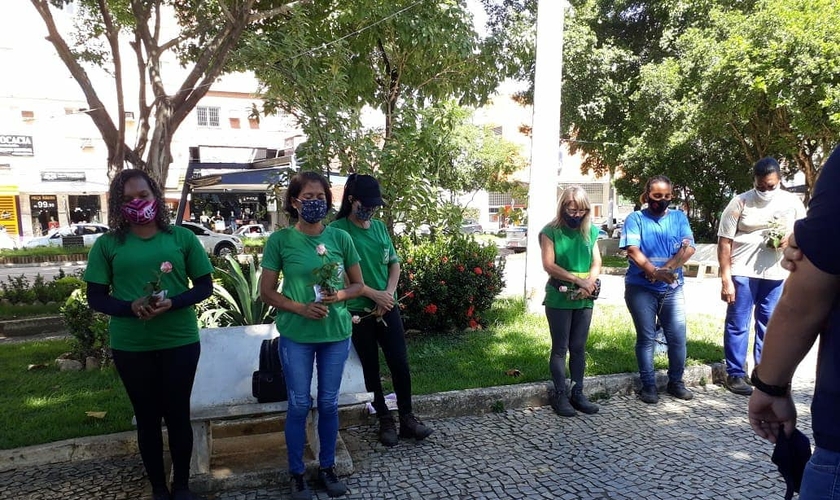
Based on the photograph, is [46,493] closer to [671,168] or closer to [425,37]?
[425,37]

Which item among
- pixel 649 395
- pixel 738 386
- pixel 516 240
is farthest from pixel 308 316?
pixel 516 240

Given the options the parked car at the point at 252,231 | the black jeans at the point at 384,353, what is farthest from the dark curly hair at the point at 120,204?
the parked car at the point at 252,231

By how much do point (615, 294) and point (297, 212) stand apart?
864 cm

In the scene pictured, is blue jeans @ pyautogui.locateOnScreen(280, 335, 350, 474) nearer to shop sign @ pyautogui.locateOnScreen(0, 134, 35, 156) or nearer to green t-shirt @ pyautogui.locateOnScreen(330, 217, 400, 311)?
green t-shirt @ pyautogui.locateOnScreen(330, 217, 400, 311)

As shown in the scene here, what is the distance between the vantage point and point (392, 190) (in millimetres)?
6270

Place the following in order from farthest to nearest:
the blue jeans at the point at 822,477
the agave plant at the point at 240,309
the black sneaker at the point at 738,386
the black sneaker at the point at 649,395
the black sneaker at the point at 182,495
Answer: the agave plant at the point at 240,309
the black sneaker at the point at 738,386
the black sneaker at the point at 649,395
the black sneaker at the point at 182,495
the blue jeans at the point at 822,477

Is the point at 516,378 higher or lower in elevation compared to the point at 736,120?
lower

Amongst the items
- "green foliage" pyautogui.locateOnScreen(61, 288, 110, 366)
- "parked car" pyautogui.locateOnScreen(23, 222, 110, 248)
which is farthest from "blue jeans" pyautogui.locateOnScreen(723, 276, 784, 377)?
"parked car" pyautogui.locateOnScreen(23, 222, 110, 248)

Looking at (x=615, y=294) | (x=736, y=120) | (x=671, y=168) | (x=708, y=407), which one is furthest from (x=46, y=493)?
(x=671, y=168)

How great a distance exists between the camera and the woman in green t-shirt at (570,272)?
4297 millimetres

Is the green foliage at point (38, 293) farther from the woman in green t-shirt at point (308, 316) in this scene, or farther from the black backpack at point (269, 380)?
the woman in green t-shirt at point (308, 316)

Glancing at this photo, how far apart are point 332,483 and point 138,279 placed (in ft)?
5.24

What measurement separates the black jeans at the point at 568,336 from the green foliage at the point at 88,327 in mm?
4171

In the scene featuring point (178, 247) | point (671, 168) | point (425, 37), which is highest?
point (425, 37)
